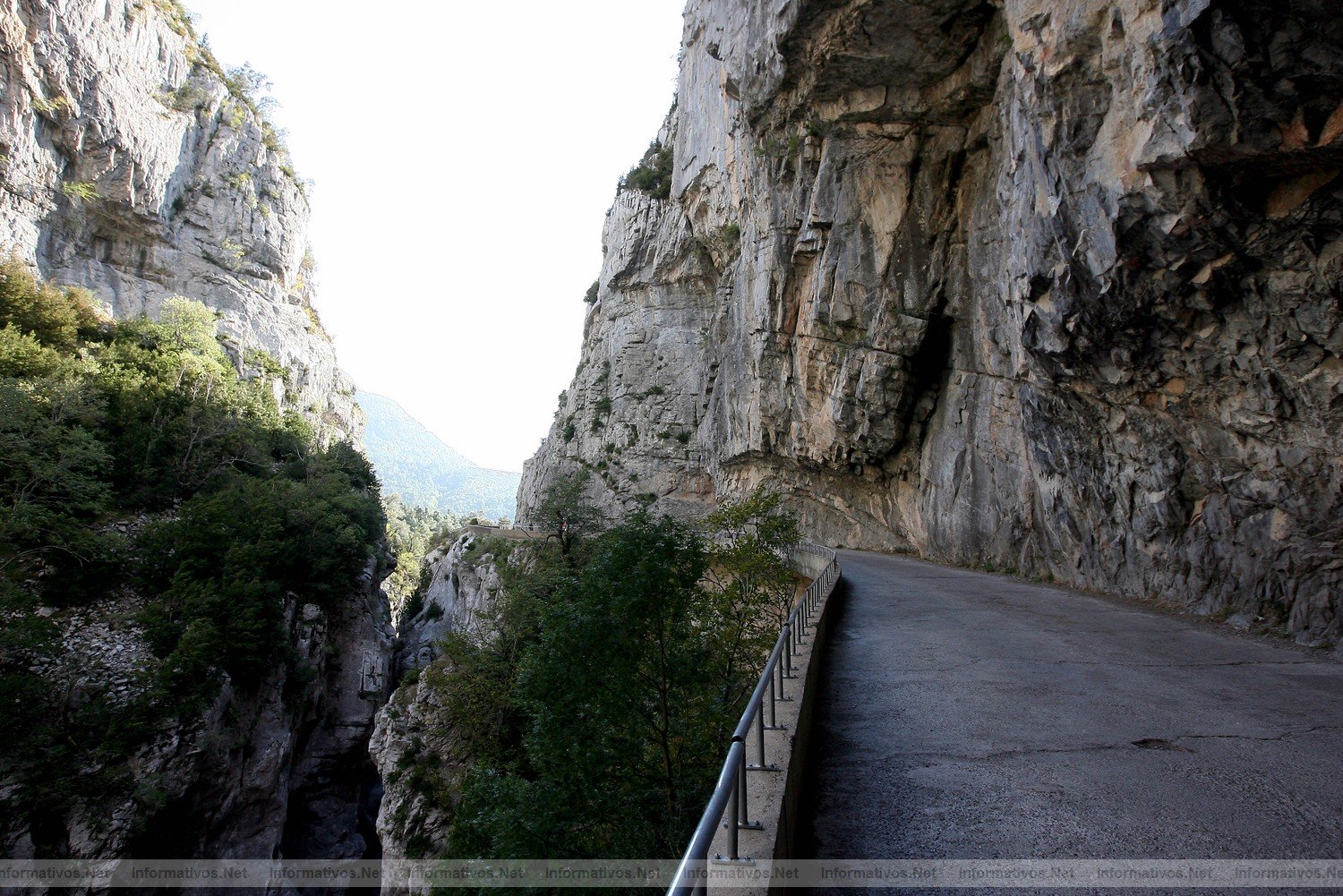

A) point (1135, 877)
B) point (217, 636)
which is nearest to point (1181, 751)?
point (1135, 877)

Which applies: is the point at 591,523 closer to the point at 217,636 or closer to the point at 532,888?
the point at 217,636

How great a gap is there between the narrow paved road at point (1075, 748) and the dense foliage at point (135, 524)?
1765 centimetres

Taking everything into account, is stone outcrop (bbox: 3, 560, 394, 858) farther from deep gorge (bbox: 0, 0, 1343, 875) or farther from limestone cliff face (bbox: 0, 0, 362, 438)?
limestone cliff face (bbox: 0, 0, 362, 438)

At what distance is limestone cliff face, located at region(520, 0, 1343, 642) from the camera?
8172 mm

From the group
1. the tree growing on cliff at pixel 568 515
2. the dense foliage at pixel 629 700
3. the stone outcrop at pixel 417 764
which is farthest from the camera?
the tree growing on cliff at pixel 568 515

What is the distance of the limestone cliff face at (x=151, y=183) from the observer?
98.6 feet

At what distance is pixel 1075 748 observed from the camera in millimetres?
4695

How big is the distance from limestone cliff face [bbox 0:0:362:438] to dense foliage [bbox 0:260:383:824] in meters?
5.57

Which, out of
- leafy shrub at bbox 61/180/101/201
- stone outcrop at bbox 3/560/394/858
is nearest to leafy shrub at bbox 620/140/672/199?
leafy shrub at bbox 61/180/101/201

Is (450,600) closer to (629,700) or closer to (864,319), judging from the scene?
(864,319)

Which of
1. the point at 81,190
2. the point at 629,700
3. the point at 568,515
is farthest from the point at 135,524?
the point at 629,700

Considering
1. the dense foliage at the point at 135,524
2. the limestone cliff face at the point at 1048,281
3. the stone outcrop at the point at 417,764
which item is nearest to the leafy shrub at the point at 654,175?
the limestone cliff face at the point at 1048,281

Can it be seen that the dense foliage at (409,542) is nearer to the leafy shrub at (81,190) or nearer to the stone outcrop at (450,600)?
the stone outcrop at (450,600)

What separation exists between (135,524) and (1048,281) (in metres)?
29.4
